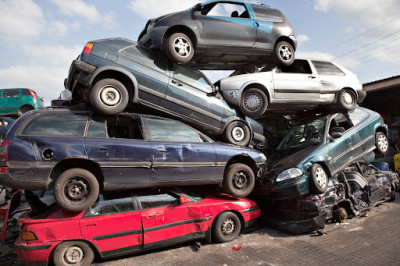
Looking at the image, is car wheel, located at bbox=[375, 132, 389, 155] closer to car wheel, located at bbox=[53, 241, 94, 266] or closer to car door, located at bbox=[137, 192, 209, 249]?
car door, located at bbox=[137, 192, 209, 249]

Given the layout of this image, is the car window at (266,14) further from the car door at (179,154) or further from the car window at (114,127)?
the car window at (114,127)

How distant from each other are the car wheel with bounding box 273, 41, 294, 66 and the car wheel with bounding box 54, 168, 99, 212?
468cm

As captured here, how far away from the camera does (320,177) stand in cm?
511

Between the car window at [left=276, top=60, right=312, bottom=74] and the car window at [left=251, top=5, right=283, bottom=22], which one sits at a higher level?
the car window at [left=251, top=5, right=283, bottom=22]

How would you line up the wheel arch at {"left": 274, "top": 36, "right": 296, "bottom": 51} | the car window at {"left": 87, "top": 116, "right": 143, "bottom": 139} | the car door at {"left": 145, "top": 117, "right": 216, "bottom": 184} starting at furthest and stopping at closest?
the wheel arch at {"left": 274, "top": 36, "right": 296, "bottom": 51}
the car door at {"left": 145, "top": 117, "right": 216, "bottom": 184}
the car window at {"left": 87, "top": 116, "right": 143, "bottom": 139}

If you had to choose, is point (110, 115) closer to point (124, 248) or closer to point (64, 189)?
point (64, 189)

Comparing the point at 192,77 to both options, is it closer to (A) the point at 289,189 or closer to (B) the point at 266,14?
(B) the point at 266,14

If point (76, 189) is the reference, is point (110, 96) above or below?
above

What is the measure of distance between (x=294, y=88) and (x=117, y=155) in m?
4.33

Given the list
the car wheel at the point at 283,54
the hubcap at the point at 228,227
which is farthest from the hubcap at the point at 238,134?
the car wheel at the point at 283,54

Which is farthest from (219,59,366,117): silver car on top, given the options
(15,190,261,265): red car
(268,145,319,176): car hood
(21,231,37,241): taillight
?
(21,231,37,241): taillight

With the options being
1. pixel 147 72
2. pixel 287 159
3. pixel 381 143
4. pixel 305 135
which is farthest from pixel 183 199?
pixel 381 143

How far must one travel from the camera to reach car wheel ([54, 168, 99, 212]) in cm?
357

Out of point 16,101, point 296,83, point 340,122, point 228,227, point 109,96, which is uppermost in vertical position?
point 16,101
